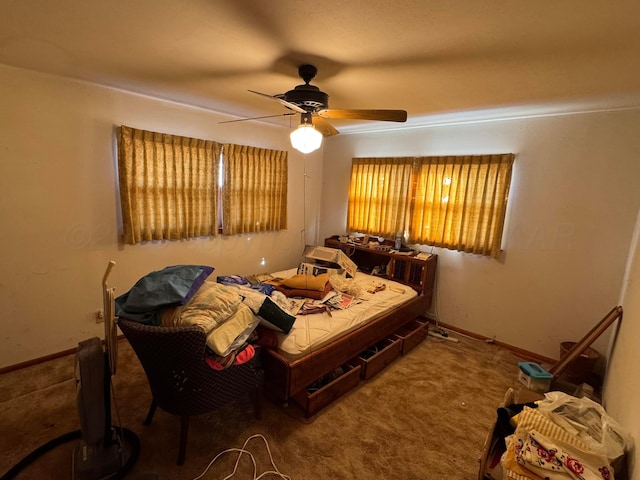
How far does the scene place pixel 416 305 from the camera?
3225mm

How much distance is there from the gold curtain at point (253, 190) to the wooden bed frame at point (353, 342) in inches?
44.8

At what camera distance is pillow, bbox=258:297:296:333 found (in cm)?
199

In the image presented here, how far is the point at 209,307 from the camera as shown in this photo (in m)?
1.71

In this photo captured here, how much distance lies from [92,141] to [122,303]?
5.58 ft

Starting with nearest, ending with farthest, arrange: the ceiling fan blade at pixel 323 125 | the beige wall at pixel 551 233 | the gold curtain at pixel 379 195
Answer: the ceiling fan blade at pixel 323 125 → the beige wall at pixel 551 233 → the gold curtain at pixel 379 195

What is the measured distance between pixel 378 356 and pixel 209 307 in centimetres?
156

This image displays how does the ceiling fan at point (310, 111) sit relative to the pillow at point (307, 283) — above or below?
above

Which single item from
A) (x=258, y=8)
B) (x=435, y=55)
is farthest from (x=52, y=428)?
(x=435, y=55)

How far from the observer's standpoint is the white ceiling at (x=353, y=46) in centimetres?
130

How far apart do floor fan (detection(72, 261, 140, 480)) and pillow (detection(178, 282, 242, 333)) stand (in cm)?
35

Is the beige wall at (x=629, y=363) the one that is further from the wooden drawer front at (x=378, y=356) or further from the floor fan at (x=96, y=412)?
the floor fan at (x=96, y=412)

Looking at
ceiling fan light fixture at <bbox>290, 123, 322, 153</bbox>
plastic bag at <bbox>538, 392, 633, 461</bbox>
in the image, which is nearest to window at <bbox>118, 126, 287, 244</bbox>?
ceiling fan light fixture at <bbox>290, 123, 322, 153</bbox>

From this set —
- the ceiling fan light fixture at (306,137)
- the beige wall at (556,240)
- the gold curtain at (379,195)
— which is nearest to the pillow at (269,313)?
the ceiling fan light fixture at (306,137)

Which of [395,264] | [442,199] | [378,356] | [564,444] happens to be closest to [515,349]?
[395,264]
